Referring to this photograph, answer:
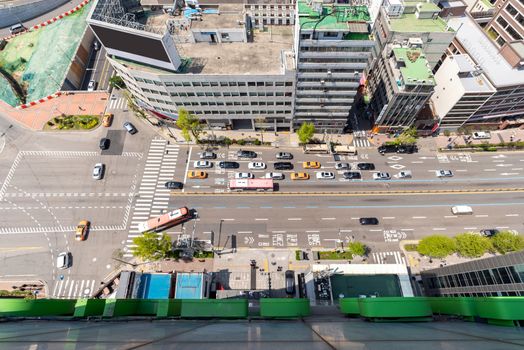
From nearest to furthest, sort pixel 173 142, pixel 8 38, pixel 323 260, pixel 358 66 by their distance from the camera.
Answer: pixel 358 66, pixel 323 260, pixel 173 142, pixel 8 38

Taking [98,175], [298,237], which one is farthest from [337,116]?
[98,175]

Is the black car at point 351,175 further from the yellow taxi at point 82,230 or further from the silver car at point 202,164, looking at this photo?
the yellow taxi at point 82,230

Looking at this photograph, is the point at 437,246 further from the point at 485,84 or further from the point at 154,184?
the point at 154,184

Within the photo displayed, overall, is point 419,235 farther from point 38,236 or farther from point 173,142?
point 38,236

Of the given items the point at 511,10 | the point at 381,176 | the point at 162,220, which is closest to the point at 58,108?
the point at 162,220

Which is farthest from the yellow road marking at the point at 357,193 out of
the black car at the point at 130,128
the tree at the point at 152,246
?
the black car at the point at 130,128

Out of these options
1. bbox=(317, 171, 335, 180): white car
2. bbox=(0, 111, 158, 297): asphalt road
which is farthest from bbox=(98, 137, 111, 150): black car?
bbox=(317, 171, 335, 180): white car

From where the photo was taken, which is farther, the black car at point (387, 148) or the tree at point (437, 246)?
the black car at point (387, 148)
